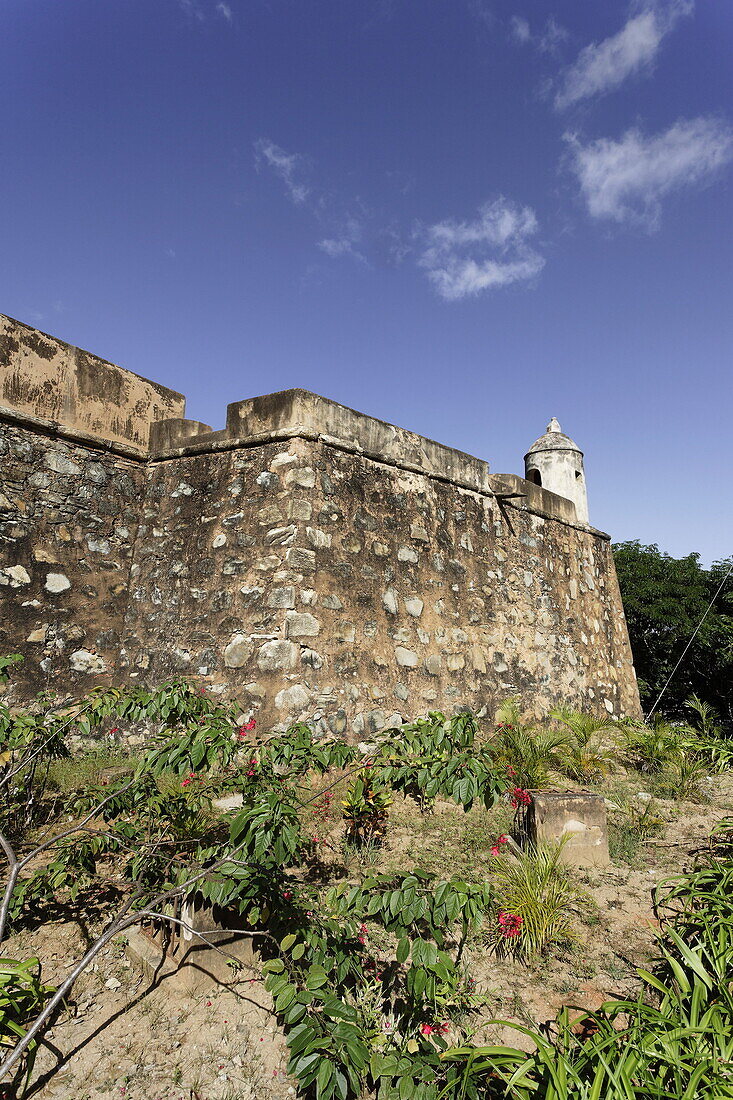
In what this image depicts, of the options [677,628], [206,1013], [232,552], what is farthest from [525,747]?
[677,628]

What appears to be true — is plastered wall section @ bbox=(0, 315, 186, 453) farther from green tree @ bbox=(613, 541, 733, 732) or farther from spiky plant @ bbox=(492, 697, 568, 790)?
green tree @ bbox=(613, 541, 733, 732)

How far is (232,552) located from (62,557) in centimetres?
166

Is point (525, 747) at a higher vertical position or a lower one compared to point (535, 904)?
higher

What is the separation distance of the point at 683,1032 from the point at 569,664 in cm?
681

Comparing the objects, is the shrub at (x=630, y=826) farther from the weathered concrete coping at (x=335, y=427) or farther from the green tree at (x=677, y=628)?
the green tree at (x=677, y=628)

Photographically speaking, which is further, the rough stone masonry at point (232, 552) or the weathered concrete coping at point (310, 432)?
the weathered concrete coping at point (310, 432)

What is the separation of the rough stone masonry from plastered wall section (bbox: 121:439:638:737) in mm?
18

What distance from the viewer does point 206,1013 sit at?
2600 millimetres

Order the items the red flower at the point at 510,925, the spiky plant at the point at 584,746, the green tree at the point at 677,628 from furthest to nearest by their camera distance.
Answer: the green tree at the point at 677,628 → the spiky plant at the point at 584,746 → the red flower at the point at 510,925

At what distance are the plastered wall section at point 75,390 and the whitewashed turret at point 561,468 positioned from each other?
6202mm

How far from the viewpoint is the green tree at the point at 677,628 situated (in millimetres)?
16297

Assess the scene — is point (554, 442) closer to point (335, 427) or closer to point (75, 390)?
point (335, 427)

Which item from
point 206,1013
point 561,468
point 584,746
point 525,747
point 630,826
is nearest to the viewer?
point 206,1013

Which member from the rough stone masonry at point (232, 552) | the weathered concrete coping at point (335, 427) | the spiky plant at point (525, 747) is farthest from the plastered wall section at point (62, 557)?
the spiky plant at point (525, 747)
